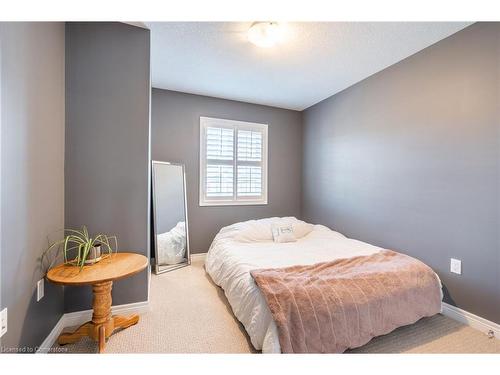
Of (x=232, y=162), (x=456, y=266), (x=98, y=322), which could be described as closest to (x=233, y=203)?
(x=232, y=162)

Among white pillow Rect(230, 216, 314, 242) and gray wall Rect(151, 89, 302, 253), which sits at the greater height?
gray wall Rect(151, 89, 302, 253)

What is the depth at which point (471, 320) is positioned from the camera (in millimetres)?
1866

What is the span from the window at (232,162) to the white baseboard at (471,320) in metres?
2.52

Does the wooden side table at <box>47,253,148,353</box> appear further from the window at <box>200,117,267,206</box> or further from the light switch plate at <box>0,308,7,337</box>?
the window at <box>200,117,267,206</box>

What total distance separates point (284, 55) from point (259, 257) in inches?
81.9

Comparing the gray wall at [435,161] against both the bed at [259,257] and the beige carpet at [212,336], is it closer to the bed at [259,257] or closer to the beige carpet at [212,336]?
the beige carpet at [212,336]

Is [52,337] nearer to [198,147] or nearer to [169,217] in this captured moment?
[169,217]

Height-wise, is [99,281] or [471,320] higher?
[99,281]

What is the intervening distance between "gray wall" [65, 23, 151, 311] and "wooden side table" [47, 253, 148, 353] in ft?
1.09

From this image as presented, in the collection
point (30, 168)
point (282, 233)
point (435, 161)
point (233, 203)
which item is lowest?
point (282, 233)

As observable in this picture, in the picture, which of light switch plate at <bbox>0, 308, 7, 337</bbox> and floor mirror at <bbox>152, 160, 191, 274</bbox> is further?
floor mirror at <bbox>152, 160, 191, 274</bbox>

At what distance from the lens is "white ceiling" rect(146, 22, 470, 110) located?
6.33ft

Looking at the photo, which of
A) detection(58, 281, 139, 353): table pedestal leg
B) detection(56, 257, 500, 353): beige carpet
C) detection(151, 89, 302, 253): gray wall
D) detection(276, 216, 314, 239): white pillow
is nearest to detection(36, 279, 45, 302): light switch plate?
detection(58, 281, 139, 353): table pedestal leg
